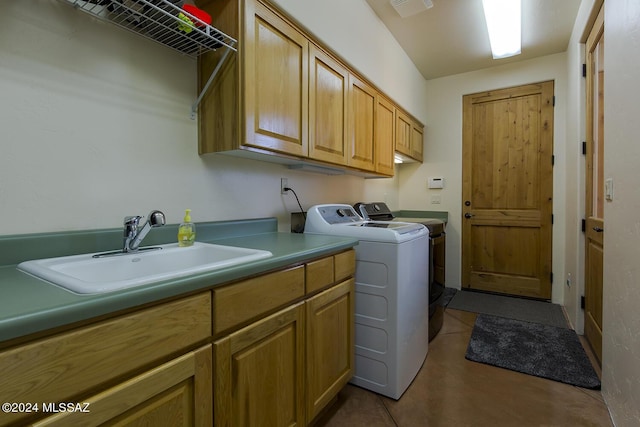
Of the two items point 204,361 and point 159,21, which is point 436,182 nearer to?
point 159,21

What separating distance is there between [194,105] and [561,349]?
2.93 meters

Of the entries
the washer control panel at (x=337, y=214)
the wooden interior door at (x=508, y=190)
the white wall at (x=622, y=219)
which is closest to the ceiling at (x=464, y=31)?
the wooden interior door at (x=508, y=190)

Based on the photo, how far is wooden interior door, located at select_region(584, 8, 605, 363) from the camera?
194 cm

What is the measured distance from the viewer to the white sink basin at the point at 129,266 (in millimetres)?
706

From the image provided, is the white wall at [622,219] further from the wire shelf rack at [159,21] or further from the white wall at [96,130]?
the wire shelf rack at [159,21]

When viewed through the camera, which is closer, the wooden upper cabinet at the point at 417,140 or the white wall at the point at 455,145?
the white wall at the point at 455,145

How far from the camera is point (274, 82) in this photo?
1.46 metres

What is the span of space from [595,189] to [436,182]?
1.72 metres

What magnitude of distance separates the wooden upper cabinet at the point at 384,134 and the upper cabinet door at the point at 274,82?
1023 millimetres

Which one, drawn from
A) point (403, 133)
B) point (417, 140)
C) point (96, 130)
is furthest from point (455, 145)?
point (96, 130)

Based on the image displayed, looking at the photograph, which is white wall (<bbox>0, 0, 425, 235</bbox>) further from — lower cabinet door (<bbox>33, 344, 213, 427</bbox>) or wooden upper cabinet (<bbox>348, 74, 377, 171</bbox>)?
lower cabinet door (<bbox>33, 344, 213, 427</bbox>)

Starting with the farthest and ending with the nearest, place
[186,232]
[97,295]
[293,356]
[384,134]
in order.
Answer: [384,134]
[186,232]
[293,356]
[97,295]

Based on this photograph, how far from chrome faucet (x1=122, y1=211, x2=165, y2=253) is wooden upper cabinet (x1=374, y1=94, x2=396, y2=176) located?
1810 mm

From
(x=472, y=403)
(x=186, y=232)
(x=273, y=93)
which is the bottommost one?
(x=472, y=403)
